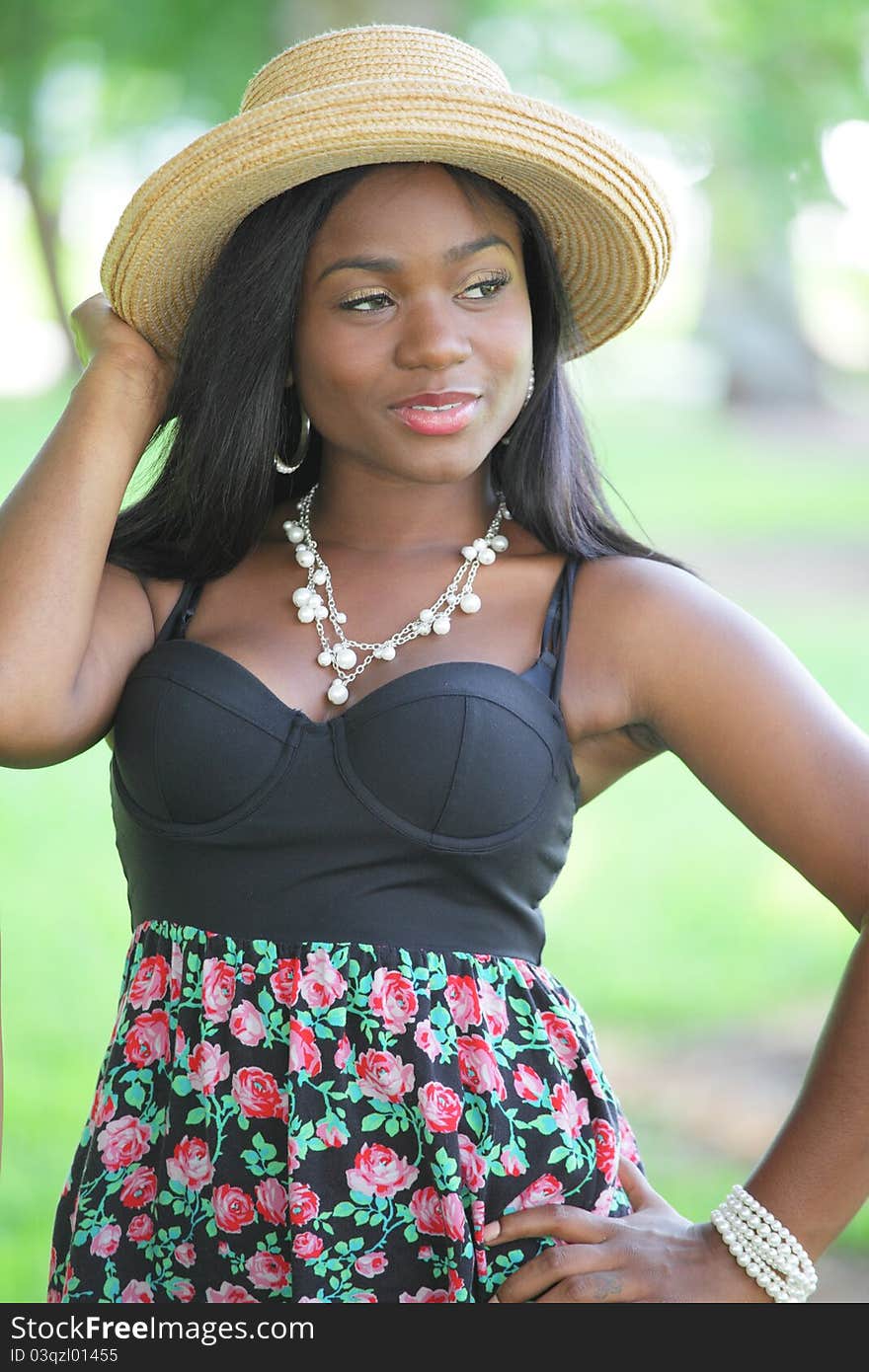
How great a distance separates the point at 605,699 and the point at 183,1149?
30.6 inches

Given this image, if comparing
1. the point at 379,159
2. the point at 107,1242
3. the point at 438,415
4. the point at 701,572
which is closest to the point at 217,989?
the point at 107,1242

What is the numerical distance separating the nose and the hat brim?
0.20m

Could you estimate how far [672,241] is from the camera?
2.23m

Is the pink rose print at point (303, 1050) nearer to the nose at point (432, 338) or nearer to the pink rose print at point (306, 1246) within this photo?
the pink rose print at point (306, 1246)

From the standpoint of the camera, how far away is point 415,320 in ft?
6.48

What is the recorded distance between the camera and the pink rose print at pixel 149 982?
6.63ft

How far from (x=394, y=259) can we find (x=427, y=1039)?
975 mm

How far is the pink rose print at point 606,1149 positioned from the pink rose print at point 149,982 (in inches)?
23.1

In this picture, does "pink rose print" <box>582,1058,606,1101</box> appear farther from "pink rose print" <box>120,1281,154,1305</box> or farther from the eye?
the eye

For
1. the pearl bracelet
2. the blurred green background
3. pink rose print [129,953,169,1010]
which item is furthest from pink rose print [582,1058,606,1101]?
the blurred green background

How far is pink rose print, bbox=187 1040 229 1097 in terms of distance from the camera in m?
A: 1.93

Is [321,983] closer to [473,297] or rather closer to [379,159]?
[473,297]

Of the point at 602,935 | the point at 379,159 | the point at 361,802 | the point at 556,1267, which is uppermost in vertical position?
the point at 379,159

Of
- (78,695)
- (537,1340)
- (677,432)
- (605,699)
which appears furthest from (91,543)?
(677,432)
